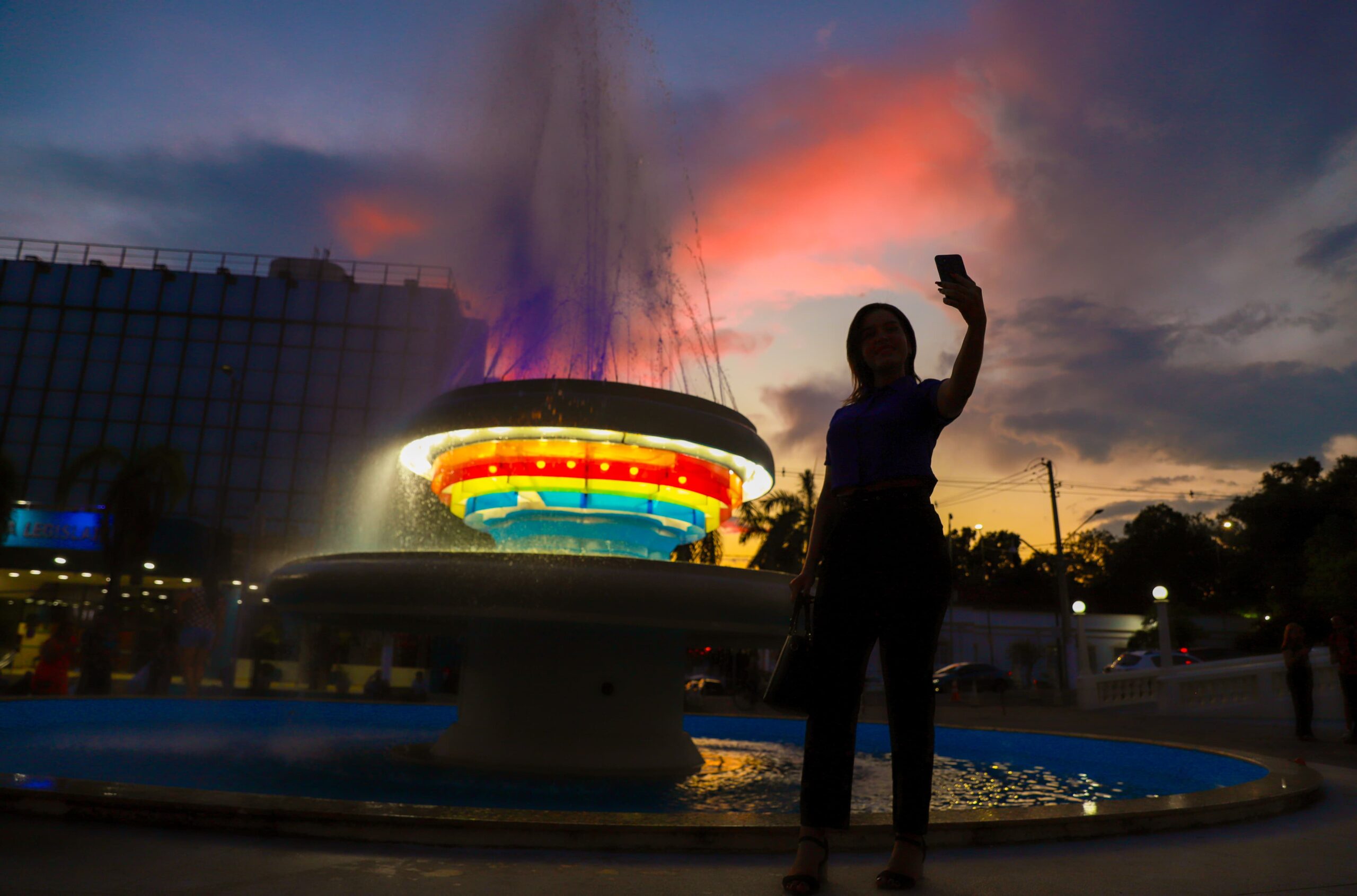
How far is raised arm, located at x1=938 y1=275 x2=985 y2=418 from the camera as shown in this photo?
2152mm

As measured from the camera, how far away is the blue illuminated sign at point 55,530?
30.6 metres

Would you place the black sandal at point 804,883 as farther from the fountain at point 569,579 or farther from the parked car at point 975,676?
the parked car at point 975,676

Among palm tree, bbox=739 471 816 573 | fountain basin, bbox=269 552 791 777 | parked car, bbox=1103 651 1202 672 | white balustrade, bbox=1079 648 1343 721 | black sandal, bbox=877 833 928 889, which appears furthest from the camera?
palm tree, bbox=739 471 816 573

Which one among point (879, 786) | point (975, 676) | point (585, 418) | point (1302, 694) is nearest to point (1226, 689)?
point (1302, 694)

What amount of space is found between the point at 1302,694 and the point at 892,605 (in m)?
9.74

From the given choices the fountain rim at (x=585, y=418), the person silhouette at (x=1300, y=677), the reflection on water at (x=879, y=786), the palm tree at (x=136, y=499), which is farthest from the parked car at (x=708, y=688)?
the fountain rim at (x=585, y=418)

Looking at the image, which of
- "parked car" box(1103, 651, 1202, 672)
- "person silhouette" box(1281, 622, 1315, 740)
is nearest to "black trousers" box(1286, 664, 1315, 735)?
"person silhouette" box(1281, 622, 1315, 740)

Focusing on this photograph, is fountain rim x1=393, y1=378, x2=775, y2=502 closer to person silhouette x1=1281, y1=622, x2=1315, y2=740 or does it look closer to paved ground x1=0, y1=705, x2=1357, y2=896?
paved ground x1=0, y1=705, x2=1357, y2=896

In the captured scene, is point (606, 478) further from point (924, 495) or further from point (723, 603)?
point (924, 495)

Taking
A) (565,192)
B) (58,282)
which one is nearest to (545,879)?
(565,192)

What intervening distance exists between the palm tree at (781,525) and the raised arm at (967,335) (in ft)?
99.9

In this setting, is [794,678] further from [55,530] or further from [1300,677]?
[55,530]

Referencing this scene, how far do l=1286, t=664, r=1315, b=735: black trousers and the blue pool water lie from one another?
3565 mm

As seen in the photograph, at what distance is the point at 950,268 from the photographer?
220cm
